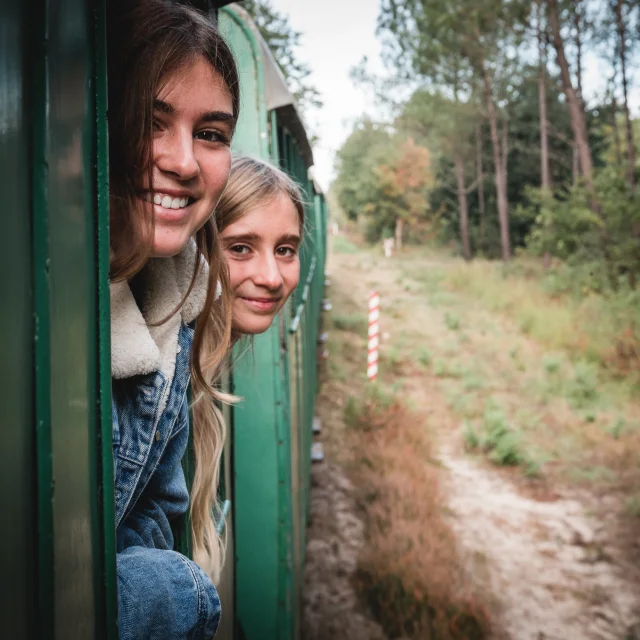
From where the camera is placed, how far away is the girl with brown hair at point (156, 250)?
3.32 ft

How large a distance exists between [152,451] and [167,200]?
43 centimetres

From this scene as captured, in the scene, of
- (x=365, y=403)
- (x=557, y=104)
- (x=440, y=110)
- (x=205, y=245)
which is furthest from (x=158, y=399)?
(x=557, y=104)

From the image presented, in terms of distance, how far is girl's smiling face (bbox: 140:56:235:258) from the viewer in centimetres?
107

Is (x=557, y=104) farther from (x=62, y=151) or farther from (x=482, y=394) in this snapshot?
(x=62, y=151)

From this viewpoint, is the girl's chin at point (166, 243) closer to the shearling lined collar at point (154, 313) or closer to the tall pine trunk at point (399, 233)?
the shearling lined collar at point (154, 313)

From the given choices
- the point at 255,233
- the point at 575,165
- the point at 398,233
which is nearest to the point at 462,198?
the point at 575,165

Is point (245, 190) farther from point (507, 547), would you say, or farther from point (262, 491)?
point (507, 547)

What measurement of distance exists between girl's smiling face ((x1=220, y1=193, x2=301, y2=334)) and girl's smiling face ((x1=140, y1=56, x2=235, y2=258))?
804 millimetres

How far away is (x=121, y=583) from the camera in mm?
989

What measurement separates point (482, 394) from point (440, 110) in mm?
16185

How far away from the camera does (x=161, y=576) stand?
1054 millimetres

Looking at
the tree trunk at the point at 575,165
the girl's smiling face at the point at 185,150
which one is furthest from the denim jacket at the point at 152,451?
the tree trunk at the point at 575,165

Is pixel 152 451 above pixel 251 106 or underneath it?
underneath

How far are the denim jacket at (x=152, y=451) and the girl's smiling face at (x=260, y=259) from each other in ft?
2.22
